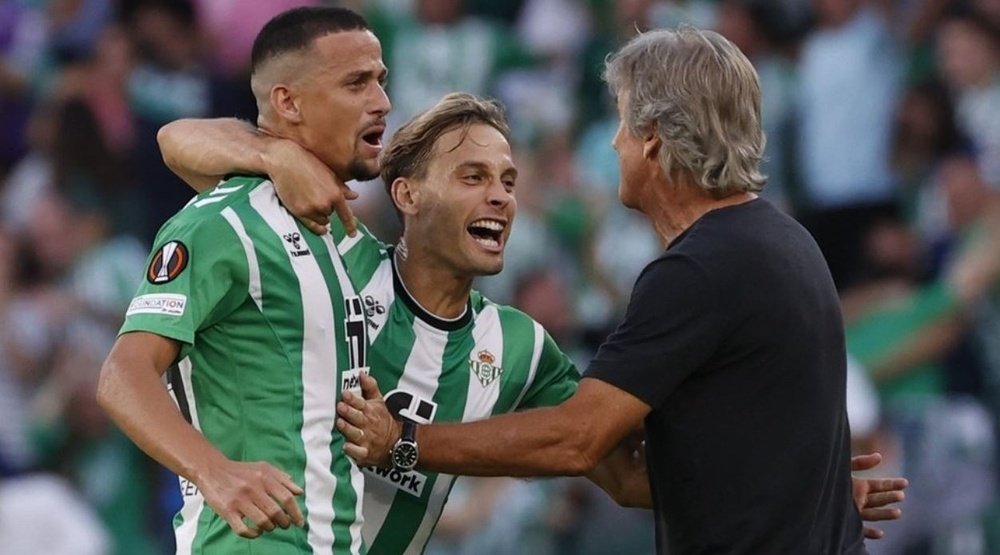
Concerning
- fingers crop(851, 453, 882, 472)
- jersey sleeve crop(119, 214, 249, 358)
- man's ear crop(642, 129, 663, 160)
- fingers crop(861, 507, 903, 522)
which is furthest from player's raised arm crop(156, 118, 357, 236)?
fingers crop(861, 507, 903, 522)

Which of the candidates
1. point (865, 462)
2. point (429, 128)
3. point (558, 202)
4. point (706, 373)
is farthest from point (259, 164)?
point (558, 202)

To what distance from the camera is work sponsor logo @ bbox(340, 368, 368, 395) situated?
480 cm

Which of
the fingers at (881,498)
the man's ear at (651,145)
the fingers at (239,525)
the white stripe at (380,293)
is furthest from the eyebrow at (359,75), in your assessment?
the fingers at (881,498)

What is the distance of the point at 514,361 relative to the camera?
5.58m

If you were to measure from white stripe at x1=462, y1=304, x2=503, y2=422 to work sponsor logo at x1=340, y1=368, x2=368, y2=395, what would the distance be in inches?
26.7

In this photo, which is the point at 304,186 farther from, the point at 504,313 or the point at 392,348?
the point at 504,313

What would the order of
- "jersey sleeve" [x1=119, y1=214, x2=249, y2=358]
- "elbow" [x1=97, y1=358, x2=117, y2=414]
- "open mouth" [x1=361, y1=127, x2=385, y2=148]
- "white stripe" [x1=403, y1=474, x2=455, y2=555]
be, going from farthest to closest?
"white stripe" [x1=403, y1=474, x2=455, y2=555] < "open mouth" [x1=361, y1=127, x2=385, y2=148] < "jersey sleeve" [x1=119, y1=214, x2=249, y2=358] < "elbow" [x1=97, y1=358, x2=117, y2=414]

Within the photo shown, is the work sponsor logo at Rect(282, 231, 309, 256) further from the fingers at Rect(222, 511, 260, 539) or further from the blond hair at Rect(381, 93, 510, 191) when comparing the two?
the blond hair at Rect(381, 93, 510, 191)

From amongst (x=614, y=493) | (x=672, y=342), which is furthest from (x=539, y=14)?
(x=672, y=342)

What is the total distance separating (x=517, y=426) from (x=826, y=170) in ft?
19.9

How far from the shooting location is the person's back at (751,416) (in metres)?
4.60

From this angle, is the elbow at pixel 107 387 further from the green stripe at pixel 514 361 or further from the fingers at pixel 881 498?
the fingers at pixel 881 498

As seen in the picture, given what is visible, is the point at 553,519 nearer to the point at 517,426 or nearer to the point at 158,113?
the point at 158,113

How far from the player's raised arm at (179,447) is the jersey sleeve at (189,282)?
5 cm
